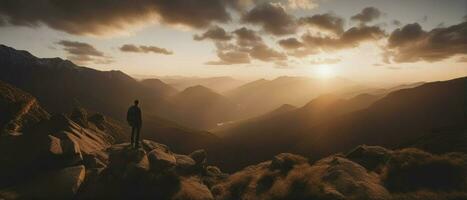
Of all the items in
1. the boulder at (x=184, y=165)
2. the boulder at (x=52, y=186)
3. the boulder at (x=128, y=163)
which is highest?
the boulder at (x=128, y=163)

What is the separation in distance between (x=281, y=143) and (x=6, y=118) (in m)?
159

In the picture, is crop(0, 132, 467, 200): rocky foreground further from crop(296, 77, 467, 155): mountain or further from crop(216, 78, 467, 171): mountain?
crop(296, 77, 467, 155): mountain

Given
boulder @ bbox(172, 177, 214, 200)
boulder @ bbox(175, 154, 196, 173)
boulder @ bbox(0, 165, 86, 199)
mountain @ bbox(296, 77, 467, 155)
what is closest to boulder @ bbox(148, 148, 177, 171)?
boulder @ bbox(175, 154, 196, 173)

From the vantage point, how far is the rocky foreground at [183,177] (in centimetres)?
1814

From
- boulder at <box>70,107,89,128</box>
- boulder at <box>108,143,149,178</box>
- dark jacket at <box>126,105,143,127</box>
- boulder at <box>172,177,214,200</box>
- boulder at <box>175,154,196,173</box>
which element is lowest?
boulder at <box>172,177,214,200</box>

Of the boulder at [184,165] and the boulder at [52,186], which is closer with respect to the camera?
the boulder at [52,186]

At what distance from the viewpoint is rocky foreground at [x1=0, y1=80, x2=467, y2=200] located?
18141 millimetres

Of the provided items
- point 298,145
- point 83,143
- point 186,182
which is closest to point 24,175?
point 83,143

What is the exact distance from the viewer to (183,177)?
74.8ft

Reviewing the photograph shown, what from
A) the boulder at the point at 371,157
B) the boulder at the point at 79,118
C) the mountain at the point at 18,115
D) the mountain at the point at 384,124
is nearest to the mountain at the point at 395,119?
the mountain at the point at 384,124

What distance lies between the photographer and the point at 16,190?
17.9 m

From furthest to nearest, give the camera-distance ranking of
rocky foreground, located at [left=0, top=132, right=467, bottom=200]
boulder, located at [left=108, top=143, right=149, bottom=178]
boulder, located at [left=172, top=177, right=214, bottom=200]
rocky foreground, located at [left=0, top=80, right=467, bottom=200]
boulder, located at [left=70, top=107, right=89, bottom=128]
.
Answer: boulder, located at [left=70, top=107, right=89, bottom=128] < boulder, located at [left=108, top=143, right=149, bottom=178] < boulder, located at [left=172, top=177, right=214, bottom=200] < rocky foreground, located at [left=0, top=80, right=467, bottom=200] < rocky foreground, located at [left=0, top=132, right=467, bottom=200]

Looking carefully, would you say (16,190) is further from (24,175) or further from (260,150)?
(260,150)

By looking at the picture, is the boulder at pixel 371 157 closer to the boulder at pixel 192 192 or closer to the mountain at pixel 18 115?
the boulder at pixel 192 192
